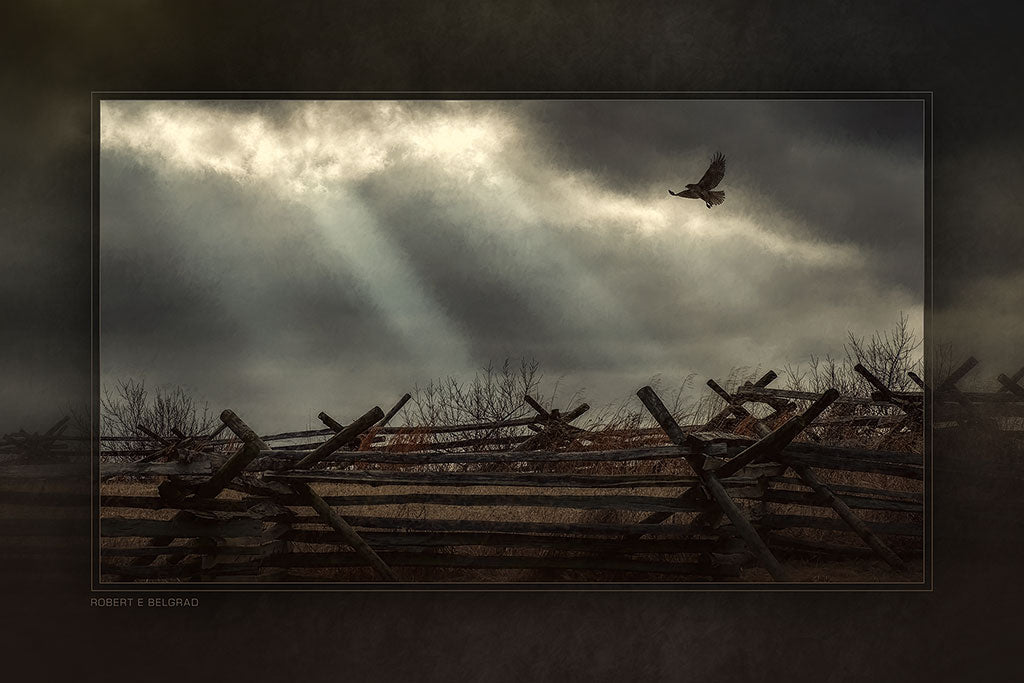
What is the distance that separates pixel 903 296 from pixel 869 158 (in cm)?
70

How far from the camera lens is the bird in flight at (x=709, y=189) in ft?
10.2

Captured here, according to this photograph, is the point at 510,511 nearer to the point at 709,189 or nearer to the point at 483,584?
the point at 483,584

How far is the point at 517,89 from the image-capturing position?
3215 mm

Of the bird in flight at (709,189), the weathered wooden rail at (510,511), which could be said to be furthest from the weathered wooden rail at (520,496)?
the bird in flight at (709,189)

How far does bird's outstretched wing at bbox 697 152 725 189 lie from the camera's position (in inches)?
122

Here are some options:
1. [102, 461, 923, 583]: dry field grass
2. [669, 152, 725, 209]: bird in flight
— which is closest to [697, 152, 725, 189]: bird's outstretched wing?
[669, 152, 725, 209]: bird in flight

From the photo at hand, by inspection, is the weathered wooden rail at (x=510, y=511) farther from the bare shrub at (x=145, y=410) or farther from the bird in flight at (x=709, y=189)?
the bird in flight at (x=709, y=189)

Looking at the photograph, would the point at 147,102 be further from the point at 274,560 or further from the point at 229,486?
the point at 274,560

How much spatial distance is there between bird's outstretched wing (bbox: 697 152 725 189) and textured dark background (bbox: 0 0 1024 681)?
0.40 m

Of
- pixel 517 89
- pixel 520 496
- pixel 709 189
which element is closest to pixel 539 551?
pixel 520 496

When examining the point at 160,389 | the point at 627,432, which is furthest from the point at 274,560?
the point at 627,432

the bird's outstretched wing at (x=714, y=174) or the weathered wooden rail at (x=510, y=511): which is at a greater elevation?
the bird's outstretched wing at (x=714, y=174)

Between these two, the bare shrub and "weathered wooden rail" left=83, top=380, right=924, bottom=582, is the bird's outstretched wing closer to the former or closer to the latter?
"weathered wooden rail" left=83, top=380, right=924, bottom=582

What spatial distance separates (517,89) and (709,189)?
1.08m
